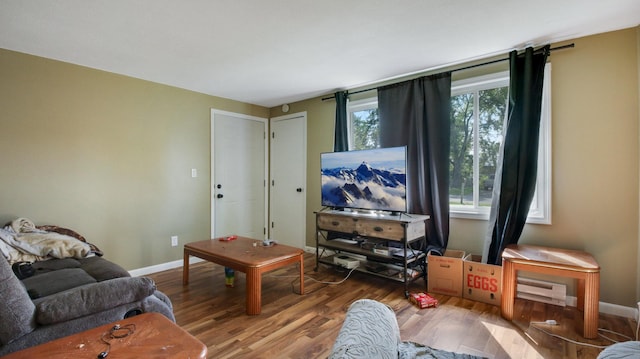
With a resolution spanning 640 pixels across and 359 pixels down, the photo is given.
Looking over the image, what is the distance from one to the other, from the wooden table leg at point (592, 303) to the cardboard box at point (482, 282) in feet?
2.00

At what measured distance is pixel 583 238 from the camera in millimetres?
2643

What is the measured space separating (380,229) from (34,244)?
119 inches

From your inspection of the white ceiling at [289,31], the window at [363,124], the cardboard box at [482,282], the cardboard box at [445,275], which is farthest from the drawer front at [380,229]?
the white ceiling at [289,31]

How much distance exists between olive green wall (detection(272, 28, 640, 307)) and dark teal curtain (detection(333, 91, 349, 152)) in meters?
2.17

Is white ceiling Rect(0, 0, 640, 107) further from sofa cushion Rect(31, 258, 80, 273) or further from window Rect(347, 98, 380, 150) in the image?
sofa cushion Rect(31, 258, 80, 273)

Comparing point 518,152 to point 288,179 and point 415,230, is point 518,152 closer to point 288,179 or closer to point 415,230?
point 415,230

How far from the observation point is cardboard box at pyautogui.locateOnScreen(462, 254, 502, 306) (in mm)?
2725

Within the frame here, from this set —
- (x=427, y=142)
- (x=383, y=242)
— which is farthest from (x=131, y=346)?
(x=427, y=142)

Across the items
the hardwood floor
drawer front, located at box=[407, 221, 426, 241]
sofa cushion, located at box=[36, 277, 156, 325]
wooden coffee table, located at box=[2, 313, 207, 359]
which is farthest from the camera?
drawer front, located at box=[407, 221, 426, 241]

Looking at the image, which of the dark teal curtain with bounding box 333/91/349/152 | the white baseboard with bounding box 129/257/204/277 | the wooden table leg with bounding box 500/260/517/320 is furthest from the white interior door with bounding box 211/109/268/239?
the wooden table leg with bounding box 500/260/517/320

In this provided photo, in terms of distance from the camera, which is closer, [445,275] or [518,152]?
[518,152]

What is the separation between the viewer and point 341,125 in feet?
13.4

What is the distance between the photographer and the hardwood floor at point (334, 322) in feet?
6.80

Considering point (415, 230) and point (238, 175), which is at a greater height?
point (238, 175)
